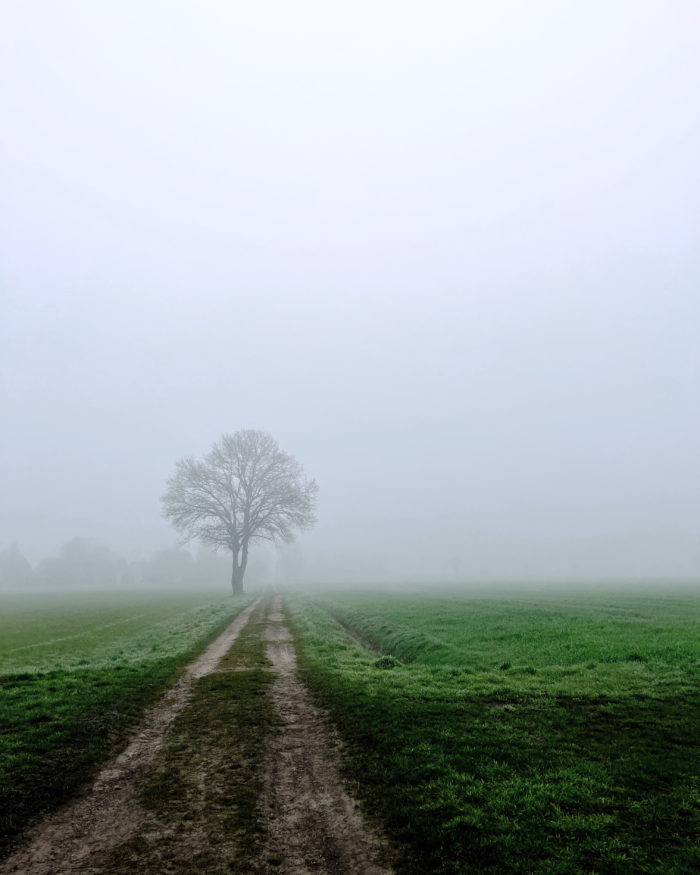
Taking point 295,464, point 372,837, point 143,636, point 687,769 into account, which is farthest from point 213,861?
point 295,464

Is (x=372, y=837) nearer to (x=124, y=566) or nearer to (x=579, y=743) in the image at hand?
(x=579, y=743)

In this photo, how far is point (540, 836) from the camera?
658cm

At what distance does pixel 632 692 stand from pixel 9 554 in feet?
566

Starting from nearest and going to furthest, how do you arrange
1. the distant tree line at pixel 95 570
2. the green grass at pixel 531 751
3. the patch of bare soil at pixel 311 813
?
the patch of bare soil at pixel 311 813, the green grass at pixel 531 751, the distant tree line at pixel 95 570

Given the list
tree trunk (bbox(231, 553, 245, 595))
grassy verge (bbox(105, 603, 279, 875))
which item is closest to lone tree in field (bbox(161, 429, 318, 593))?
tree trunk (bbox(231, 553, 245, 595))

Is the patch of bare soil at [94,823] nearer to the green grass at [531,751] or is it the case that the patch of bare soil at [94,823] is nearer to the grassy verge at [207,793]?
the grassy verge at [207,793]

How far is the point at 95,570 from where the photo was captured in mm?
147750

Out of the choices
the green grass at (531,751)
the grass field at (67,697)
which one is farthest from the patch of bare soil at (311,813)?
the grass field at (67,697)

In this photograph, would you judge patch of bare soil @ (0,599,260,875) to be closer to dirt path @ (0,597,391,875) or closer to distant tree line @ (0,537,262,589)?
dirt path @ (0,597,391,875)

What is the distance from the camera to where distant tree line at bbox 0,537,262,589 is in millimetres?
138125

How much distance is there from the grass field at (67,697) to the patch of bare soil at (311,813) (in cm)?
375

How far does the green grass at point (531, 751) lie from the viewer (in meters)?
6.38

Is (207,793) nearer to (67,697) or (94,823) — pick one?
(94,823)

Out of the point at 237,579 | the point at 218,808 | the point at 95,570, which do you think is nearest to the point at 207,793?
the point at 218,808
